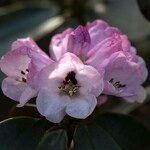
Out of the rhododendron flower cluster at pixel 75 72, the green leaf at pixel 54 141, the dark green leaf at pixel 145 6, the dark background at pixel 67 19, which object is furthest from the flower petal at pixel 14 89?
the dark background at pixel 67 19

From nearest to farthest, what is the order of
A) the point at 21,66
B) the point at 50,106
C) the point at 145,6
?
the point at 50,106, the point at 21,66, the point at 145,6

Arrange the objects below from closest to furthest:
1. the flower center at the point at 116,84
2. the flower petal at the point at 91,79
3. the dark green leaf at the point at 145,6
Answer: the flower petal at the point at 91,79 → the flower center at the point at 116,84 → the dark green leaf at the point at 145,6

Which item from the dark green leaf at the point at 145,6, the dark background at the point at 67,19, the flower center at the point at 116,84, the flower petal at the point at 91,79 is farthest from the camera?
the dark background at the point at 67,19

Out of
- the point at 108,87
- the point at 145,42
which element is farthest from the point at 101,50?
the point at 145,42

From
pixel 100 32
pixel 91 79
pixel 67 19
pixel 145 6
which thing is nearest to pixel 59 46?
pixel 100 32

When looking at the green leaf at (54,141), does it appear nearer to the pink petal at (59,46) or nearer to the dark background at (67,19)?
the pink petal at (59,46)

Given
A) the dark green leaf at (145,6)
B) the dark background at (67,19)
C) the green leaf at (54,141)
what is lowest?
the dark background at (67,19)

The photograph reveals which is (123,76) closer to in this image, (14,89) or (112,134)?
(112,134)
